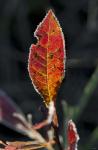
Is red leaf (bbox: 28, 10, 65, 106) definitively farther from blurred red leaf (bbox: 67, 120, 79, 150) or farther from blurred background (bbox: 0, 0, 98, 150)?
blurred background (bbox: 0, 0, 98, 150)

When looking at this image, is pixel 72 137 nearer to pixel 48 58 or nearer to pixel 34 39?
pixel 48 58

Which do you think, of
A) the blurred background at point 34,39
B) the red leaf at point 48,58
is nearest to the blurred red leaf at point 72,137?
the red leaf at point 48,58

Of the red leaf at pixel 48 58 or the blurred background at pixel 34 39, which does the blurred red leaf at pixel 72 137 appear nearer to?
the red leaf at pixel 48 58

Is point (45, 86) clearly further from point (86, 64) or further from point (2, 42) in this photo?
point (2, 42)

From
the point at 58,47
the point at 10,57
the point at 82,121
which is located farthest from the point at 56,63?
the point at 10,57

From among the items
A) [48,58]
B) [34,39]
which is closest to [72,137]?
[48,58]
